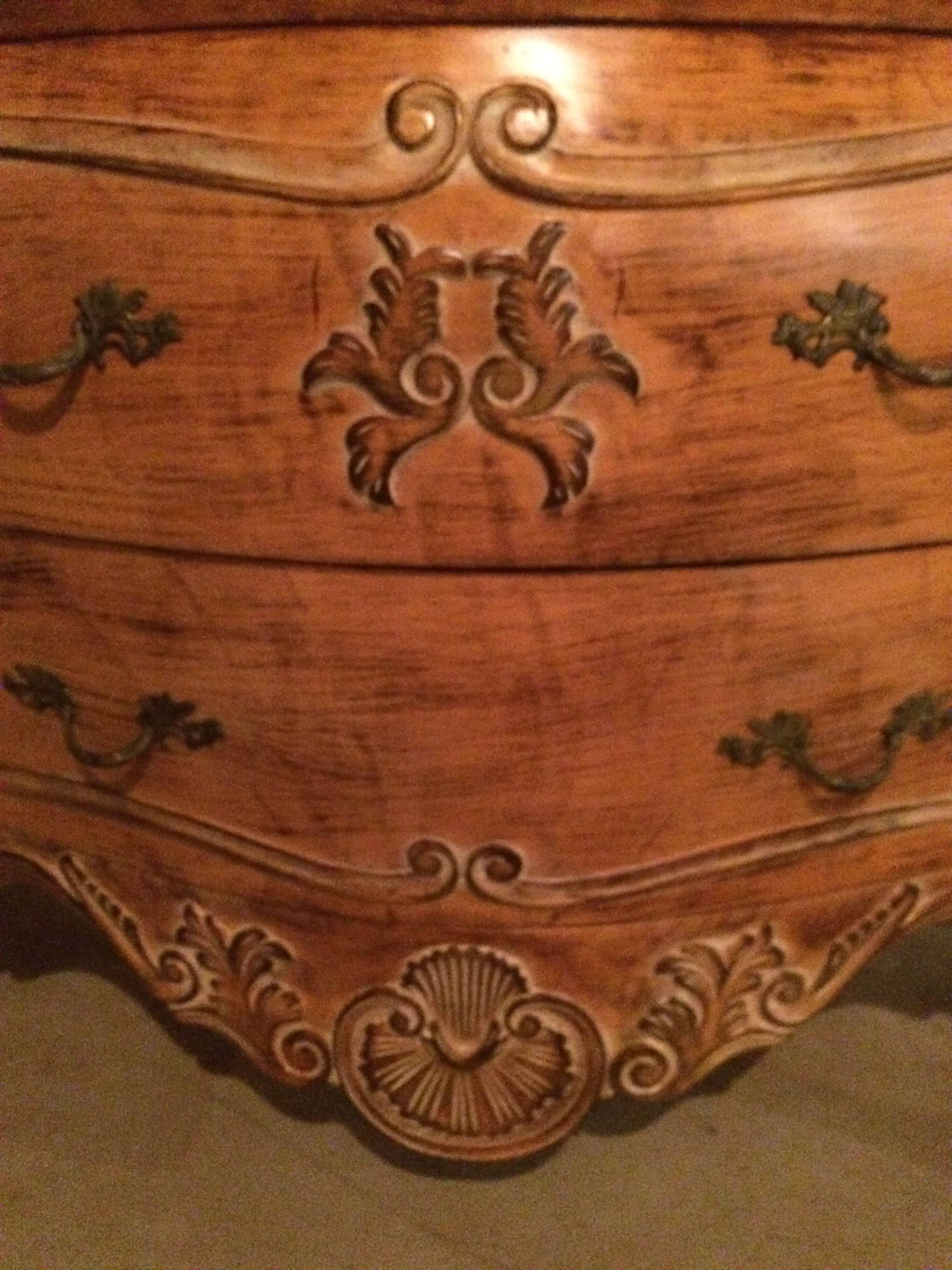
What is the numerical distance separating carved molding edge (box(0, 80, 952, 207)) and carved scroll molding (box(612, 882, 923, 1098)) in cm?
41

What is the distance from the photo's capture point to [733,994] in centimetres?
71

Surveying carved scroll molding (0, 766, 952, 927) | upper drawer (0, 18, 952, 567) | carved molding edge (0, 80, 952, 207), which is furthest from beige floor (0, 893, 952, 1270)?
carved molding edge (0, 80, 952, 207)

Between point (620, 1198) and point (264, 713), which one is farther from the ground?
point (264, 713)

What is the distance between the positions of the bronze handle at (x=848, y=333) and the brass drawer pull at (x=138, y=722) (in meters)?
0.38

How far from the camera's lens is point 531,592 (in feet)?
2.05

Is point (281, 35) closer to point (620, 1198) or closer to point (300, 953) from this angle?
point (300, 953)

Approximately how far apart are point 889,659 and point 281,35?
45cm

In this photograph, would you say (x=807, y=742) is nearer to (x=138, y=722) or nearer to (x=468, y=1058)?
(x=468, y=1058)

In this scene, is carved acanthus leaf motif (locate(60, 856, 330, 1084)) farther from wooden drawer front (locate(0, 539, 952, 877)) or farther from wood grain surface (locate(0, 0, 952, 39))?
wood grain surface (locate(0, 0, 952, 39))

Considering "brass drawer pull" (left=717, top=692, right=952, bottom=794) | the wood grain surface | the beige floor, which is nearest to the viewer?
the wood grain surface

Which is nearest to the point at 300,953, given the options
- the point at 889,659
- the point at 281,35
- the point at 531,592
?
the point at 531,592

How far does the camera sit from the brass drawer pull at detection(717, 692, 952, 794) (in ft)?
2.13

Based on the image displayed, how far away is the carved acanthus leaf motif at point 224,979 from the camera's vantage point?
28.7 inches

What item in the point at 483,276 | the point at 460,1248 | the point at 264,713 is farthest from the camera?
the point at 460,1248
